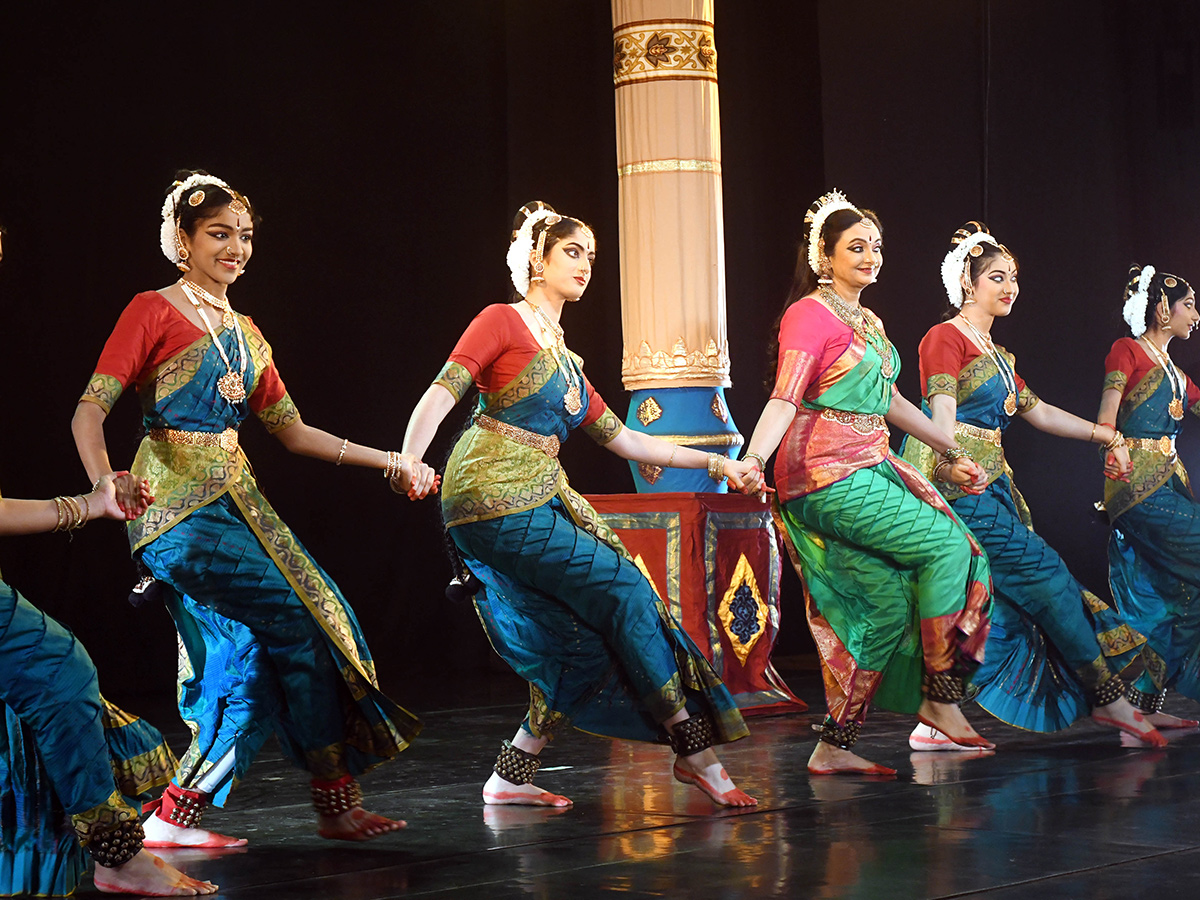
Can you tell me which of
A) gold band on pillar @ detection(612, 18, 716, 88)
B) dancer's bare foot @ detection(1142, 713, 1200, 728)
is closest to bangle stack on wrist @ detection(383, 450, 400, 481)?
dancer's bare foot @ detection(1142, 713, 1200, 728)

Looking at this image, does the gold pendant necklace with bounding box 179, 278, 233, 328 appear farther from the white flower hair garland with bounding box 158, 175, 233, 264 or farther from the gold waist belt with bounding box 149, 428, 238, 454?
the gold waist belt with bounding box 149, 428, 238, 454

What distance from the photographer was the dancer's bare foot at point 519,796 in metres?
3.47

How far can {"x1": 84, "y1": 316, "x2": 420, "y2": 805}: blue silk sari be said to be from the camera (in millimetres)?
2988

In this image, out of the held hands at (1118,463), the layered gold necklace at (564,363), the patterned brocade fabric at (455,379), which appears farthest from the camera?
the held hands at (1118,463)

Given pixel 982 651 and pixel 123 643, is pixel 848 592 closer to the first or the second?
pixel 982 651

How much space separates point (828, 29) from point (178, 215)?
4918 mm

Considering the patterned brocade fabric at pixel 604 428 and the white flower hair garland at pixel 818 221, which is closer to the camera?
the patterned brocade fabric at pixel 604 428

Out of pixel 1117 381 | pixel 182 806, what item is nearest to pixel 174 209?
pixel 182 806

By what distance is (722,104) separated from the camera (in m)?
7.40

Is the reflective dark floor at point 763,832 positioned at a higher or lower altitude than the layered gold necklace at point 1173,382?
lower

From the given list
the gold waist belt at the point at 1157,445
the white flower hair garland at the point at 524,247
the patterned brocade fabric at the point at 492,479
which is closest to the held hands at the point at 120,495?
the patterned brocade fabric at the point at 492,479

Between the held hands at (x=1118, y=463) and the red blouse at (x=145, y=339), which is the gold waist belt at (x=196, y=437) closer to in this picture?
the red blouse at (x=145, y=339)

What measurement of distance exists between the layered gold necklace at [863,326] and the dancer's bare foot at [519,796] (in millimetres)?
1348

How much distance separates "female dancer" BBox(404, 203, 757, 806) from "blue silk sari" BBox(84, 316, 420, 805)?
1.35 feet
